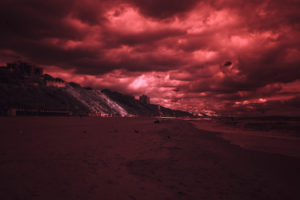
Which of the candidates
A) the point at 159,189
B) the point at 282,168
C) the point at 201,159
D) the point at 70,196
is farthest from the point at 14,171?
the point at 282,168

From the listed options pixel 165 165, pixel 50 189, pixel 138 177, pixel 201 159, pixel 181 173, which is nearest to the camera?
pixel 50 189

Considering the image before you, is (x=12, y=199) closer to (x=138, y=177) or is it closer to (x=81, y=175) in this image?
(x=81, y=175)

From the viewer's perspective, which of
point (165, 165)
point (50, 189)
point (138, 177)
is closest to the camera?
point (50, 189)

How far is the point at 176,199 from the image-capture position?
504cm

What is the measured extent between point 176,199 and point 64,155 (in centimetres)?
720

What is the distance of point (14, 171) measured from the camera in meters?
6.80

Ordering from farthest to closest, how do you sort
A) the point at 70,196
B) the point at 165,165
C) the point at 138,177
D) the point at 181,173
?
the point at 165,165 → the point at 181,173 → the point at 138,177 → the point at 70,196

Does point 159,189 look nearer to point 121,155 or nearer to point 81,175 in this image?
point 81,175

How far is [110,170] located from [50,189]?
8.17 feet

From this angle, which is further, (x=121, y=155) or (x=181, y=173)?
(x=121, y=155)

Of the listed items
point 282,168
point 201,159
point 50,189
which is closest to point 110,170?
point 50,189

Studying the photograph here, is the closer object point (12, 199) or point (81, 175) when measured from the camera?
point (12, 199)

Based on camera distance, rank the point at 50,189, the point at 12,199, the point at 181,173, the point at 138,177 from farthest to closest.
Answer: the point at 181,173, the point at 138,177, the point at 50,189, the point at 12,199

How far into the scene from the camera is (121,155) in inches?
397
